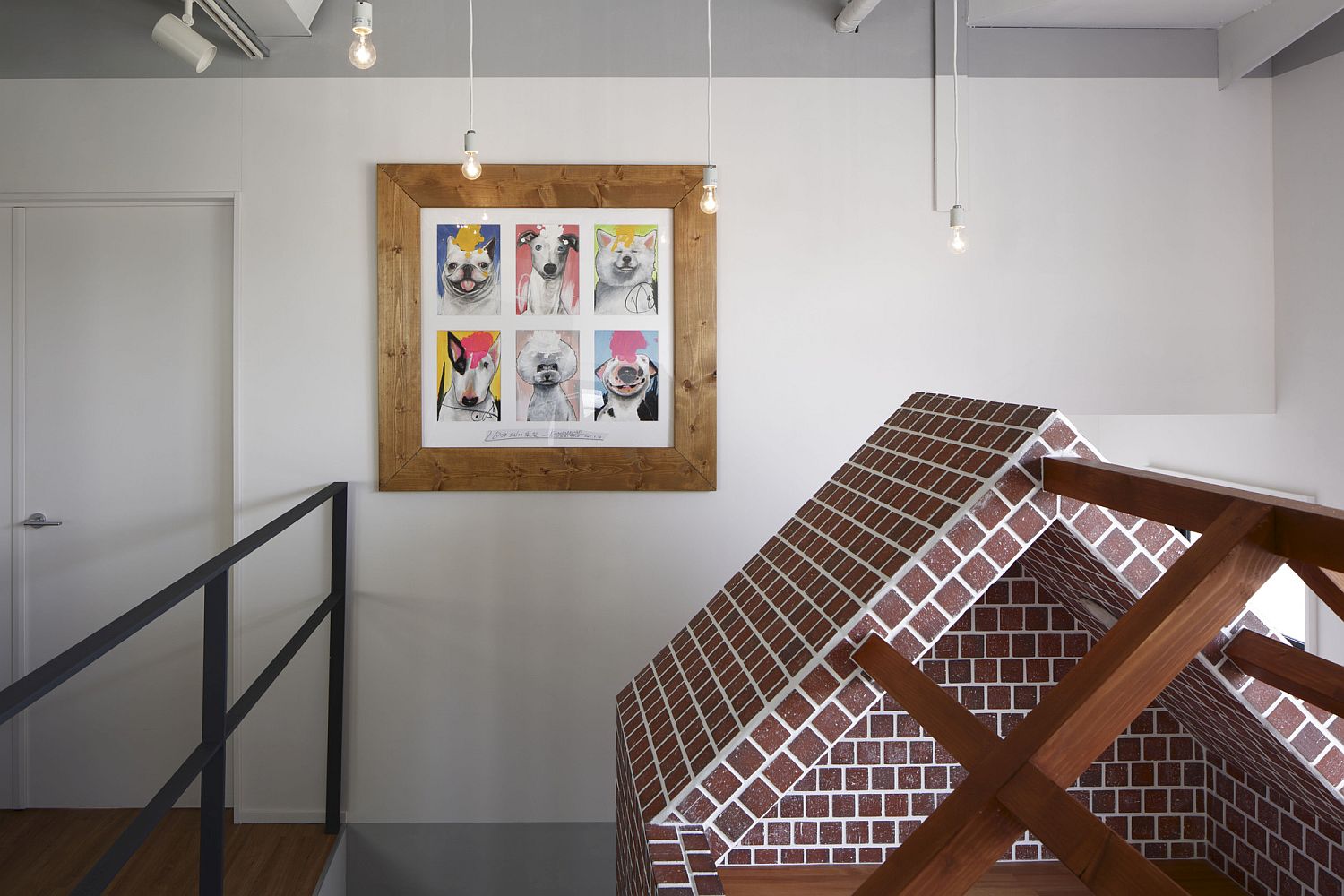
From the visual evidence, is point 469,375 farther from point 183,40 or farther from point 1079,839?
point 1079,839

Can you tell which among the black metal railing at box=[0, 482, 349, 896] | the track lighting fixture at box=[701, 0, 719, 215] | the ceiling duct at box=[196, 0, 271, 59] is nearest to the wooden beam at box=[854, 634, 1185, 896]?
the black metal railing at box=[0, 482, 349, 896]

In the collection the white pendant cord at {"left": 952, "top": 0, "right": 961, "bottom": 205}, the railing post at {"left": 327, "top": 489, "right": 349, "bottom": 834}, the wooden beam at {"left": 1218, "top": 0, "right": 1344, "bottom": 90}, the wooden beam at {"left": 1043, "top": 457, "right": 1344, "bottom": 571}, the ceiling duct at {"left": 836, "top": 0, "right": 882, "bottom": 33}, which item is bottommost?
the railing post at {"left": 327, "top": 489, "right": 349, "bottom": 834}

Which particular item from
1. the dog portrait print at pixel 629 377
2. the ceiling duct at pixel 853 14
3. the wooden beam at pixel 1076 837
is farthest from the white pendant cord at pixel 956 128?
the wooden beam at pixel 1076 837

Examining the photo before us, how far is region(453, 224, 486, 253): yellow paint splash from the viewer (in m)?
2.64

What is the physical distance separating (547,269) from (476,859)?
1.92 m

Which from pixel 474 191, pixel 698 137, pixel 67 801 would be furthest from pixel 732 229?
pixel 67 801

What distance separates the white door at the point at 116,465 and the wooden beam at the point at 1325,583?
2.86 m

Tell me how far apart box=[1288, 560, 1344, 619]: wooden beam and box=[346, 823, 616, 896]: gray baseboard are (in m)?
2.39

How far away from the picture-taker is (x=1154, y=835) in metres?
1.17

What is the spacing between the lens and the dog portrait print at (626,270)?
2.65 meters

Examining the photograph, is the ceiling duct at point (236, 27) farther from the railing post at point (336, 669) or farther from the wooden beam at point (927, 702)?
the wooden beam at point (927, 702)

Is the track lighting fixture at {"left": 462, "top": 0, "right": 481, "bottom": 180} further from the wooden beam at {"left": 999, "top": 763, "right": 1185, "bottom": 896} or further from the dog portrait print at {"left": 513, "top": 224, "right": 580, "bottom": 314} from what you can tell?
the wooden beam at {"left": 999, "top": 763, "right": 1185, "bottom": 896}

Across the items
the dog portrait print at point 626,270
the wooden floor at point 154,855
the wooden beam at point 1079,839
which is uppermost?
the dog portrait print at point 626,270

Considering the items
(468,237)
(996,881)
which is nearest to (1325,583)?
(996,881)
